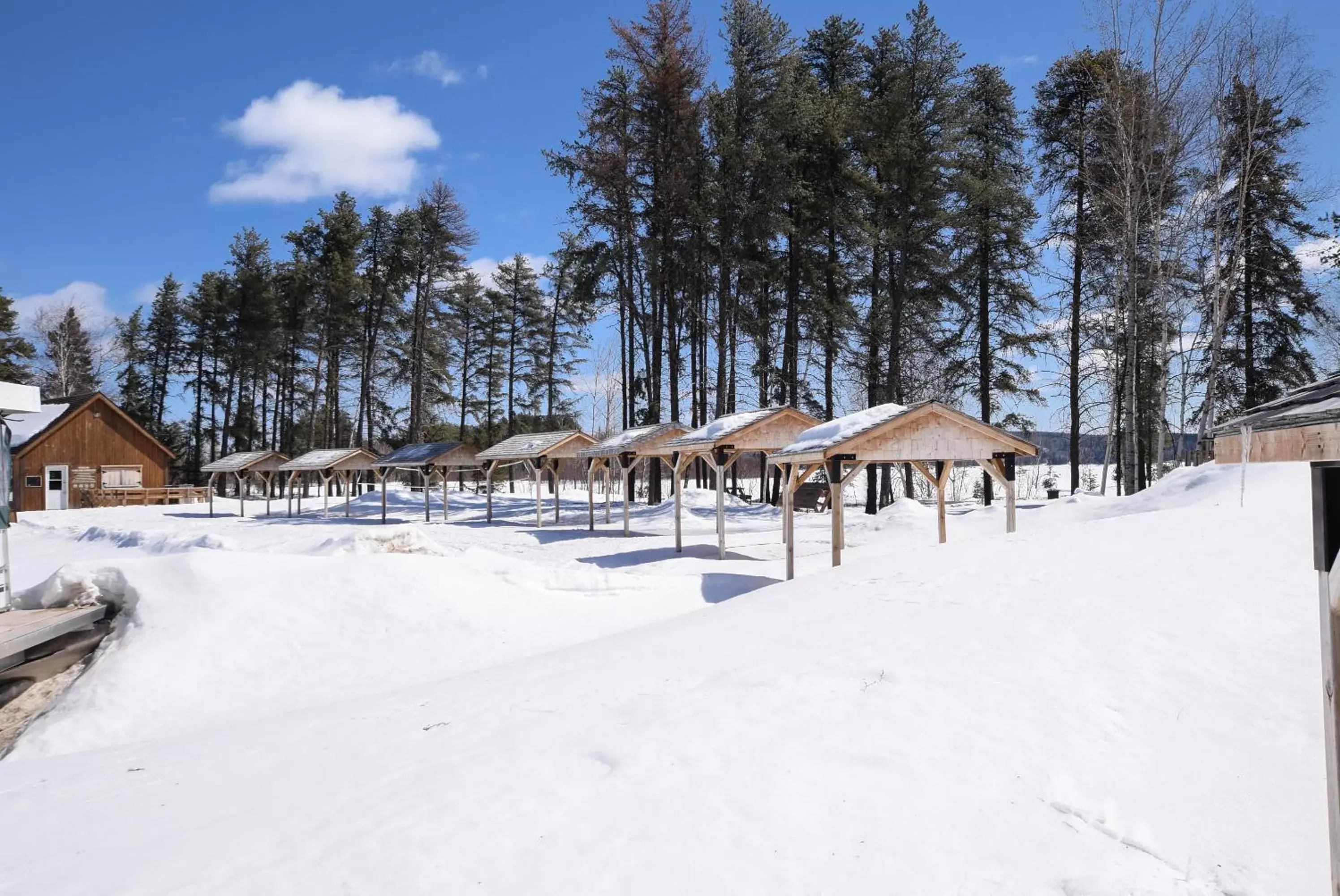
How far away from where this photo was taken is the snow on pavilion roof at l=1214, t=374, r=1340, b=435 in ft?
8.45

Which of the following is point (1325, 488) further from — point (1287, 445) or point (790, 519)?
point (790, 519)

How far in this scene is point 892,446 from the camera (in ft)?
42.9

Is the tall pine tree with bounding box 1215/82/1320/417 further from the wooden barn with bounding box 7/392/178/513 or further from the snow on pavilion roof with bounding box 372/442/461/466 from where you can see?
the wooden barn with bounding box 7/392/178/513

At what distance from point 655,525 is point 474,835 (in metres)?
20.7

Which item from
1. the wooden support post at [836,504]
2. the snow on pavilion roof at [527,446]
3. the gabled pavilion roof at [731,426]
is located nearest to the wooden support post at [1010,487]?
the wooden support post at [836,504]

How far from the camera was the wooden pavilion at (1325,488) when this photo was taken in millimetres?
2553

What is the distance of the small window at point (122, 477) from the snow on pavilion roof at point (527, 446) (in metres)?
20.2

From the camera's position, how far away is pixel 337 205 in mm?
40719

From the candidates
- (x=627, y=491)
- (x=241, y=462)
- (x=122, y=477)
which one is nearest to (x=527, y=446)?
(x=627, y=491)

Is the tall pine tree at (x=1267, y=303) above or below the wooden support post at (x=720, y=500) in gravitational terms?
above

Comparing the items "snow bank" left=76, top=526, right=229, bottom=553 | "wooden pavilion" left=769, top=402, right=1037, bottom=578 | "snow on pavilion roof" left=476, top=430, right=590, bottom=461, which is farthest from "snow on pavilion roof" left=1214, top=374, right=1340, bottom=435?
"snow on pavilion roof" left=476, top=430, right=590, bottom=461

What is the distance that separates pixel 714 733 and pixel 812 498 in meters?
23.7

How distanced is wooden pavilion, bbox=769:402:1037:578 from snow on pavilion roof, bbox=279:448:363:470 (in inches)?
899

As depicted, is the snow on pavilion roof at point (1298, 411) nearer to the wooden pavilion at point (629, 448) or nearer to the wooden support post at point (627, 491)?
the wooden support post at point (627, 491)
